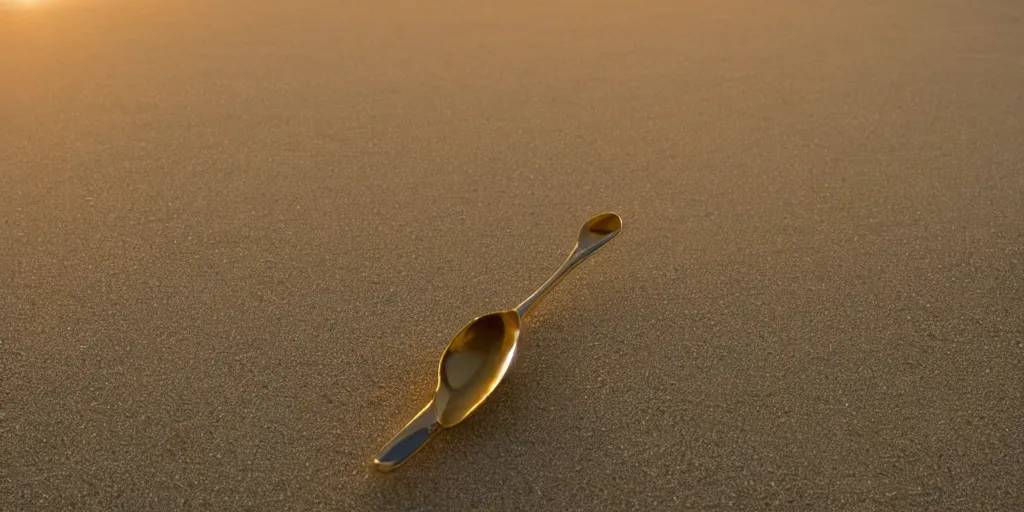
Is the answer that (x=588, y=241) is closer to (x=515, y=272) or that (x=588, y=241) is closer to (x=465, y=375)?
(x=515, y=272)

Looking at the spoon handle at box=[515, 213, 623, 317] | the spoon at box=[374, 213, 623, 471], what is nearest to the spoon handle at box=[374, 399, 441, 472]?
the spoon at box=[374, 213, 623, 471]

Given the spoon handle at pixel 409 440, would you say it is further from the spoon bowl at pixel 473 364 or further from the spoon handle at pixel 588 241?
the spoon handle at pixel 588 241

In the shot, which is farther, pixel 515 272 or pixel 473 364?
pixel 515 272

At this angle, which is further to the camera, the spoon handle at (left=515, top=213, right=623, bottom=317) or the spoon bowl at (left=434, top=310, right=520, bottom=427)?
the spoon handle at (left=515, top=213, right=623, bottom=317)

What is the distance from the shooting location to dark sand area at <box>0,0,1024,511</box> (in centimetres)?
52

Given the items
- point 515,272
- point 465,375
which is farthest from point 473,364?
point 515,272

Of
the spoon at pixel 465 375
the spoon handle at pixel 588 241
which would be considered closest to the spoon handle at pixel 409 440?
the spoon at pixel 465 375

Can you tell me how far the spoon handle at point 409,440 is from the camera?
1.64 feet

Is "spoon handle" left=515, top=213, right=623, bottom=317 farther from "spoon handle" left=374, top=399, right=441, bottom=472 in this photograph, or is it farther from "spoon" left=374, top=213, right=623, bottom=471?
"spoon handle" left=374, top=399, right=441, bottom=472

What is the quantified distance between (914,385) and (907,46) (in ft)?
3.25

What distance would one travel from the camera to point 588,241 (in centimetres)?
73

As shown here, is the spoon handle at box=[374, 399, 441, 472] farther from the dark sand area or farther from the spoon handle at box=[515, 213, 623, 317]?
the spoon handle at box=[515, 213, 623, 317]

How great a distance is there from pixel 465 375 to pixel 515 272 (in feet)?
0.59

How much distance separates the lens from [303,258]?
0.74 meters
